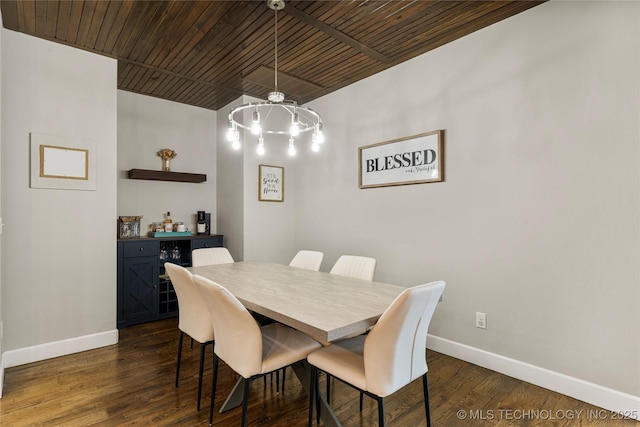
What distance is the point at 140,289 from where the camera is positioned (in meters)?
3.51

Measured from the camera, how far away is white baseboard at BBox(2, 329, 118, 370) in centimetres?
254

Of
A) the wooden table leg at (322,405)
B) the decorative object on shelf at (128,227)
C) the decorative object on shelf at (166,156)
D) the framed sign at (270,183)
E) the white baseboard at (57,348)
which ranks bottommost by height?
the white baseboard at (57,348)

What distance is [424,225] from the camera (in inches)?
115

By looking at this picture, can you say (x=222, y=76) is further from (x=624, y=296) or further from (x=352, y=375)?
(x=624, y=296)

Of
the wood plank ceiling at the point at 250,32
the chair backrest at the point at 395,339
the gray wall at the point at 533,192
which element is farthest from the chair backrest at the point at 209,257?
the chair backrest at the point at 395,339

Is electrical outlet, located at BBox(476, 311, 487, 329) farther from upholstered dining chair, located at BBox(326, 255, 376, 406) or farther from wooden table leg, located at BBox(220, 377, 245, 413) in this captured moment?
wooden table leg, located at BBox(220, 377, 245, 413)

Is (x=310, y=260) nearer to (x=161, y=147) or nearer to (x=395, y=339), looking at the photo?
(x=395, y=339)

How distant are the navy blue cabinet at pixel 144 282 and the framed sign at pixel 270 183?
985 millimetres

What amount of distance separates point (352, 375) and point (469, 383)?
4.20 ft

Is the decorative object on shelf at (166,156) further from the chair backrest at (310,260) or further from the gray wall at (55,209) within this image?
the chair backrest at (310,260)

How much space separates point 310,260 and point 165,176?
2.13 m

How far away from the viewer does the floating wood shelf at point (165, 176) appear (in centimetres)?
368

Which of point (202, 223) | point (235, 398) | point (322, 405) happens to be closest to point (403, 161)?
point (322, 405)

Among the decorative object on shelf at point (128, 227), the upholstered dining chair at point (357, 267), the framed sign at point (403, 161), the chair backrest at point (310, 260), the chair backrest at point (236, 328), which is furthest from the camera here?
the decorative object on shelf at point (128, 227)
